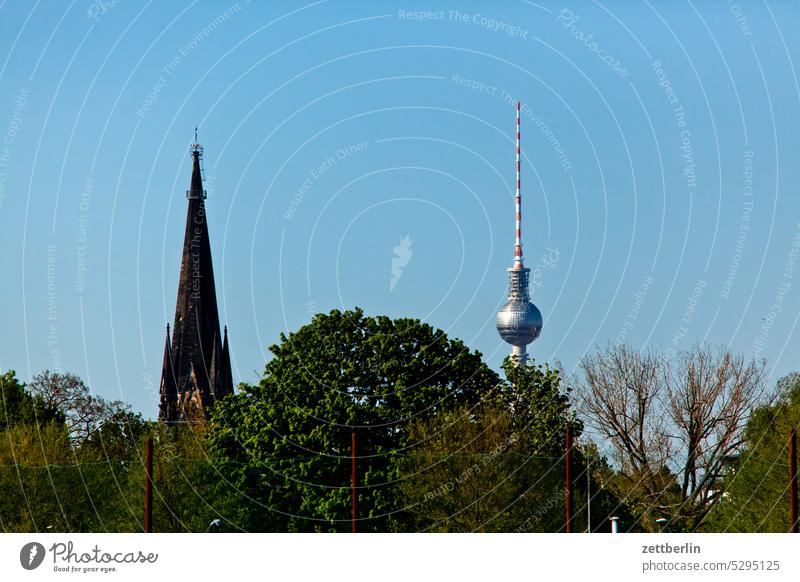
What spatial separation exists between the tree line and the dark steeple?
45.1 m

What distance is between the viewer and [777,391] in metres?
73.1

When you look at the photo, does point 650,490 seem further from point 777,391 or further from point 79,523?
point 79,523

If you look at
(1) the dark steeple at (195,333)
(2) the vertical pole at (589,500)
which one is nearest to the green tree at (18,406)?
(2) the vertical pole at (589,500)

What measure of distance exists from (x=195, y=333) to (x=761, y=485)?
91559mm

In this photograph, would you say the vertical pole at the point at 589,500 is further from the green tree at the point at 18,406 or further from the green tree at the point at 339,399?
the green tree at the point at 18,406

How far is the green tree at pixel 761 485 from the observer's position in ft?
185

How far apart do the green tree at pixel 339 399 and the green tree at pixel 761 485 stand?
1440 cm

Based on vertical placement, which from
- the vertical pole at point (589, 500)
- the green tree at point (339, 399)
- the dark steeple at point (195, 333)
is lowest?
the vertical pole at point (589, 500)

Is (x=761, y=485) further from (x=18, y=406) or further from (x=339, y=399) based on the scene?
(x=18, y=406)

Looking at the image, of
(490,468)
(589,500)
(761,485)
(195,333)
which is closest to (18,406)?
(490,468)

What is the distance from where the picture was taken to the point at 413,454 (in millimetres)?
65062
